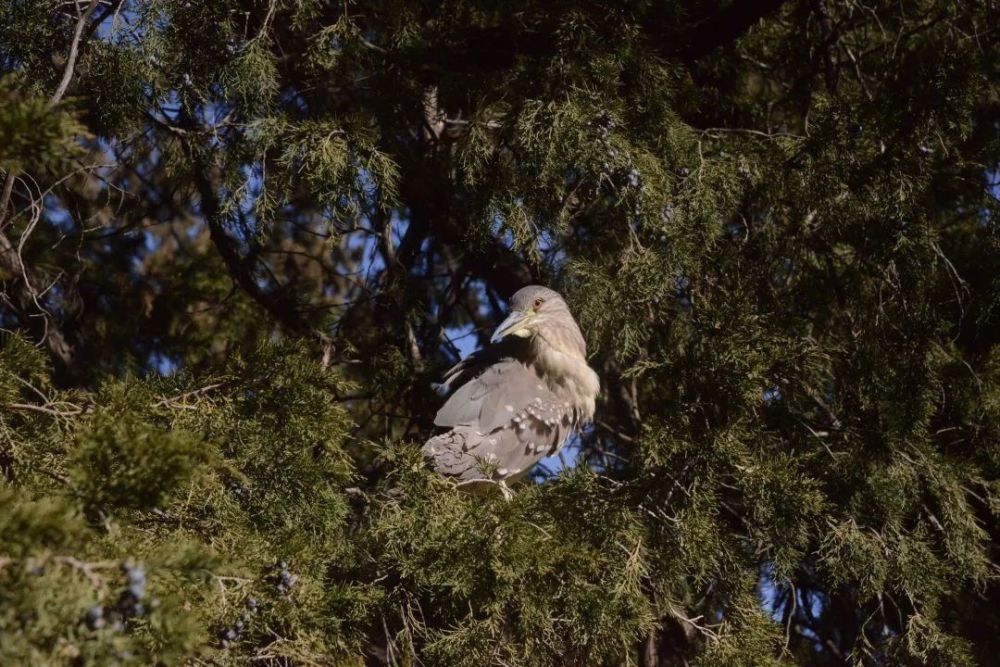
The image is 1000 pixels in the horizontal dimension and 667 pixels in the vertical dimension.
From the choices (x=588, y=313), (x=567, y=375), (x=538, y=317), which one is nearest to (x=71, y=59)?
(x=588, y=313)

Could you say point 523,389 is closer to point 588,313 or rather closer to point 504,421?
point 504,421

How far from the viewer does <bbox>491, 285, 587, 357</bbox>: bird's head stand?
404cm

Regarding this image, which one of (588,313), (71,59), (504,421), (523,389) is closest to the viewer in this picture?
(71,59)

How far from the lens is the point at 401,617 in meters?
3.00

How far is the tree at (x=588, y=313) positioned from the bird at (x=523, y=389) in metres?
0.23

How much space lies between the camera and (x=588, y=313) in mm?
3371

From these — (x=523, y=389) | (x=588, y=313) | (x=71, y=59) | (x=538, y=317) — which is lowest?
(x=588, y=313)

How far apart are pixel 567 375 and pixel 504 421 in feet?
1.26

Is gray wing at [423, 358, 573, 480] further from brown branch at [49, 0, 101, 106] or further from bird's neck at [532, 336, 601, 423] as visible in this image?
brown branch at [49, 0, 101, 106]

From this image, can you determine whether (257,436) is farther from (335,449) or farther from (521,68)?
(521,68)

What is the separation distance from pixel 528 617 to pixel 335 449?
71 cm

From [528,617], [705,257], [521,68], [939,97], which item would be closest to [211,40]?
[521,68]

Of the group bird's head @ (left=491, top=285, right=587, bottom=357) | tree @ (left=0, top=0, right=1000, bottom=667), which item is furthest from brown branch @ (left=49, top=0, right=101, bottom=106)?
bird's head @ (left=491, top=285, right=587, bottom=357)

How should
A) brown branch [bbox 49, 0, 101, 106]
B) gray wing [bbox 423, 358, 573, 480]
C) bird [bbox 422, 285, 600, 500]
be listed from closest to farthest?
brown branch [bbox 49, 0, 101, 106], gray wing [bbox 423, 358, 573, 480], bird [bbox 422, 285, 600, 500]
